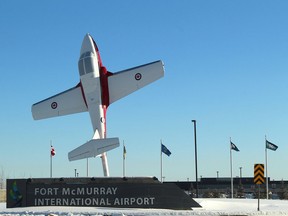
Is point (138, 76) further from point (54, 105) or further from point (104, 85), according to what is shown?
point (54, 105)

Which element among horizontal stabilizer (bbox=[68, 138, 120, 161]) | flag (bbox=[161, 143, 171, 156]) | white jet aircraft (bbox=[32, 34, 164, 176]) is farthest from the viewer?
flag (bbox=[161, 143, 171, 156])

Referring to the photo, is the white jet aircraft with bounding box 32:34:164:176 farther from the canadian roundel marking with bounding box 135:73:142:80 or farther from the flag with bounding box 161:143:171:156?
the flag with bounding box 161:143:171:156

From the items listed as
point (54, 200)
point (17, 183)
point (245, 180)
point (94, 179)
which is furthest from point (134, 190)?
point (245, 180)

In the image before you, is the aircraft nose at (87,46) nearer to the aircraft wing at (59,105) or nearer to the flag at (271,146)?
the aircraft wing at (59,105)

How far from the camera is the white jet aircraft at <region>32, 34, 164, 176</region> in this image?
105 feet

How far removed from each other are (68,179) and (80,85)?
6.20m

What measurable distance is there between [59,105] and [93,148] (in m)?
4.82

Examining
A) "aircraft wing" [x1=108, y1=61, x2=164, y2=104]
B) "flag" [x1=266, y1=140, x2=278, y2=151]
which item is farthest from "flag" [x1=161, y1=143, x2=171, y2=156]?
"aircraft wing" [x1=108, y1=61, x2=164, y2=104]

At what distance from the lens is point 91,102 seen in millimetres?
32125

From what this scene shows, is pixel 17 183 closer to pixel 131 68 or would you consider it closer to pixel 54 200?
pixel 54 200

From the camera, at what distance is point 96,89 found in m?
32.0

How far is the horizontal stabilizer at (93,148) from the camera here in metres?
29.6

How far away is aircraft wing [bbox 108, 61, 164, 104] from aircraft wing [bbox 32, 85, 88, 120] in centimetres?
214

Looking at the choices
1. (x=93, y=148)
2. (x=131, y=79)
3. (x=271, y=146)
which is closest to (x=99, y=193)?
(x=93, y=148)
